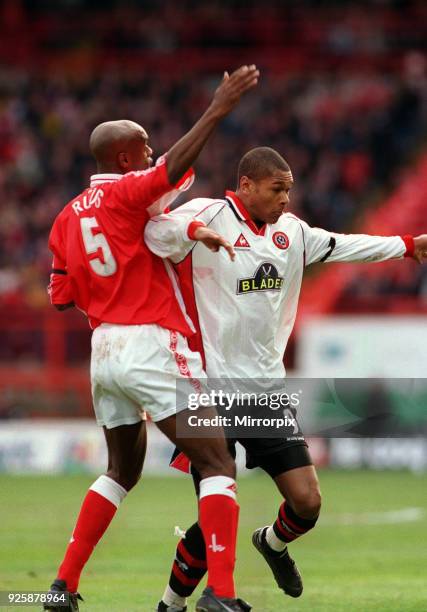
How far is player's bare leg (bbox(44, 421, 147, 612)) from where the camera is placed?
23.1 feet

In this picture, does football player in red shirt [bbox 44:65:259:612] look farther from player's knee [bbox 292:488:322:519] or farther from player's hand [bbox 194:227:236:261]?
player's knee [bbox 292:488:322:519]

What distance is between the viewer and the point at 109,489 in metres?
7.15

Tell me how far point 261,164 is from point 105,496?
2099 millimetres

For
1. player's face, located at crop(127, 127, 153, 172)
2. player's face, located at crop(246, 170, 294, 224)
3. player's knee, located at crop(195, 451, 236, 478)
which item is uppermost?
player's face, located at crop(127, 127, 153, 172)

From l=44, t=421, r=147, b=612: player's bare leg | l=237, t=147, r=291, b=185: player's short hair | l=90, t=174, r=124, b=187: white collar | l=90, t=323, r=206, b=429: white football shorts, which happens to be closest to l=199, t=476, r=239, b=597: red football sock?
l=90, t=323, r=206, b=429: white football shorts

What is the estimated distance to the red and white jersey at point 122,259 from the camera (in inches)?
267

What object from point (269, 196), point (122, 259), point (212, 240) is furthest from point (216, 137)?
point (212, 240)

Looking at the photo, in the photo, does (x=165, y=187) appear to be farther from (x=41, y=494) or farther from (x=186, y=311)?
(x=41, y=494)

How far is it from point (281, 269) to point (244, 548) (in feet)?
14.3

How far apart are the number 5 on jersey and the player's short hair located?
3.47 ft

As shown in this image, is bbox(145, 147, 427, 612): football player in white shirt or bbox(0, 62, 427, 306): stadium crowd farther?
bbox(0, 62, 427, 306): stadium crowd

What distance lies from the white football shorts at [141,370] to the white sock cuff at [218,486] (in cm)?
40

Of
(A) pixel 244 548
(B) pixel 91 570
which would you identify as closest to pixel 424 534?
(A) pixel 244 548

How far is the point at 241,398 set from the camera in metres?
7.30
